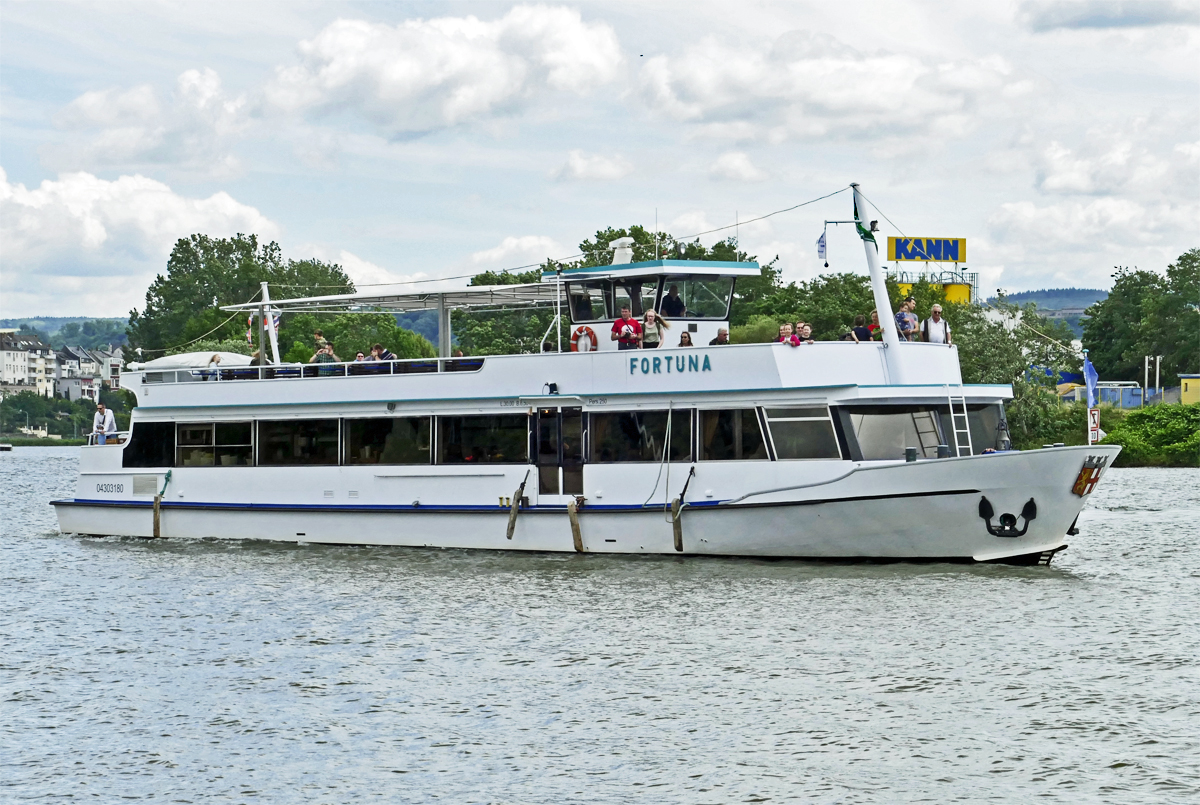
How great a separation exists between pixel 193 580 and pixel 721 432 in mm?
9055

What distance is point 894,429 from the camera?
22203mm

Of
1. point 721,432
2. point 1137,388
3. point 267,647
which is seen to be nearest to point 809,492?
point 721,432

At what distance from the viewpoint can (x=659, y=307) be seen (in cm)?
2538

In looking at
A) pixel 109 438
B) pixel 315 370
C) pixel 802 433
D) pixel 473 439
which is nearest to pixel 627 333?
pixel 473 439

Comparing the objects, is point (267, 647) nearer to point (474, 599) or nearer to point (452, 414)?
point (474, 599)

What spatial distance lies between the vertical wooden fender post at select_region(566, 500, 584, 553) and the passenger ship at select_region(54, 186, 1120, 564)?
4 cm

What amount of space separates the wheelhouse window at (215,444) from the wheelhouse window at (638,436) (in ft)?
24.6

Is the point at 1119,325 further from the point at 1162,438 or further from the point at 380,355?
the point at 380,355

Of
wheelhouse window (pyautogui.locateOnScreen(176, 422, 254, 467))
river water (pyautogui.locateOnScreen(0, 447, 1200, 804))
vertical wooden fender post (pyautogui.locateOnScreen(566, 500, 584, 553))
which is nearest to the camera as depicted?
river water (pyautogui.locateOnScreen(0, 447, 1200, 804))

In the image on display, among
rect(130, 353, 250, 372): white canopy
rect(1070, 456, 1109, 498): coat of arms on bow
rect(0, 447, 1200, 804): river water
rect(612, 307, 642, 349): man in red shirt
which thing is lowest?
rect(0, 447, 1200, 804): river water

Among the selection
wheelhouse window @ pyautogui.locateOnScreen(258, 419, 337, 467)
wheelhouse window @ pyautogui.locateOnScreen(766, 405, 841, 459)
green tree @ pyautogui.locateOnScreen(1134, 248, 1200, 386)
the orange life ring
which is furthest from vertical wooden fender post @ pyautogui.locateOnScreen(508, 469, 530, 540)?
green tree @ pyautogui.locateOnScreen(1134, 248, 1200, 386)

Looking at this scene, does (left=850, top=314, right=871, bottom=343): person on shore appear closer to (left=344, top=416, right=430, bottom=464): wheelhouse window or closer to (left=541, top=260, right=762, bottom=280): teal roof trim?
(left=541, top=260, right=762, bottom=280): teal roof trim

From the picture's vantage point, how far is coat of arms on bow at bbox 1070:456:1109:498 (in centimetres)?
2073

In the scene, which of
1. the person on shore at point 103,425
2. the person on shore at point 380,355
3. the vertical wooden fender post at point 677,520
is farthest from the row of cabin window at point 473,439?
the person on shore at point 103,425
